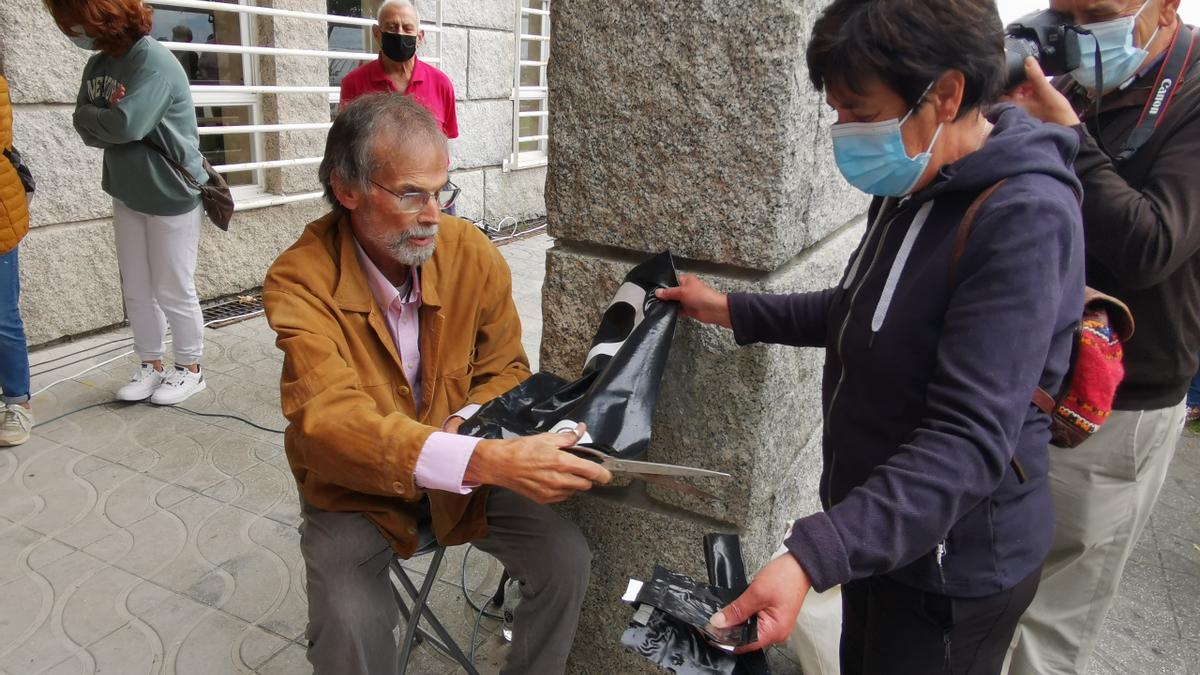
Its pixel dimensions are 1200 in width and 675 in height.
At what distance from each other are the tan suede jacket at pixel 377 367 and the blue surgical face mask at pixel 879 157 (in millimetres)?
1002

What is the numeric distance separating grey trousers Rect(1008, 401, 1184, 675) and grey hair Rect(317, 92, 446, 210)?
1763 millimetres

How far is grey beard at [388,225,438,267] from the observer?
2018 mm

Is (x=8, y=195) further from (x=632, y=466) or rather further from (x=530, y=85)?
(x=530, y=85)

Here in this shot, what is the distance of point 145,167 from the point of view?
3.73 m

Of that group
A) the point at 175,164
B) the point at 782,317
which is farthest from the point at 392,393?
the point at 175,164

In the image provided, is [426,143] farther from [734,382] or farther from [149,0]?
[149,0]

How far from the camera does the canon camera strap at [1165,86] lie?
68.6 inches

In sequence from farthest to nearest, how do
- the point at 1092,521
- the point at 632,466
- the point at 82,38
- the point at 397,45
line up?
1. the point at 397,45
2. the point at 82,38
3. the point at 1092,521
4. the point at 632,466

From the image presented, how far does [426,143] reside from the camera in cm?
203

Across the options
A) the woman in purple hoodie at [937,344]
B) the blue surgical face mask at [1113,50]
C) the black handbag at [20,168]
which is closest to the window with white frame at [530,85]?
the black handbag at [20,168]

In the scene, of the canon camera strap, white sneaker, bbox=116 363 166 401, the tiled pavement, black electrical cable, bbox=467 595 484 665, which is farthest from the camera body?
white sneaker, bbox=116 363 166 401

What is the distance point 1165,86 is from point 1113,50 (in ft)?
0.44

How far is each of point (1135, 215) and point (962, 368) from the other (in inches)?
30.6

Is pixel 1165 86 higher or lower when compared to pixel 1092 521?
higher
